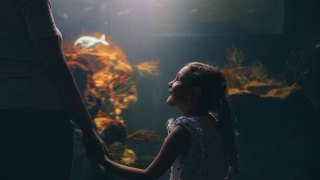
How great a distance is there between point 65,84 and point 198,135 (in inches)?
29.0

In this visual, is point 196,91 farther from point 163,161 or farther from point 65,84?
point 65,84

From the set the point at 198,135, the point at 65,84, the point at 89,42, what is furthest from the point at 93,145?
the point at 89,42

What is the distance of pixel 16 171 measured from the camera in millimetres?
1788

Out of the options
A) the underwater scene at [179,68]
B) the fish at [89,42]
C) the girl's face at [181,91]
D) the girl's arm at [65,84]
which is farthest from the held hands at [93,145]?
the fish at [89,42]

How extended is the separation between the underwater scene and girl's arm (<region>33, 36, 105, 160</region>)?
3435 millimetres

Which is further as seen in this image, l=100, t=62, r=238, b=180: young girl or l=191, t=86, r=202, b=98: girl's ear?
l=191, t=86, r=202, b=98: girl's ear

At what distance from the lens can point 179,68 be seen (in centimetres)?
1357

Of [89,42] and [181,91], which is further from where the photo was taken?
[89,42]

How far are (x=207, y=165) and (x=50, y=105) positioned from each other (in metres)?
0.88

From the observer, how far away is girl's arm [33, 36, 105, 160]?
1.75 m

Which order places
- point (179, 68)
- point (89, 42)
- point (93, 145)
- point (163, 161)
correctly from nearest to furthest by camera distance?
1. point (93, 145)
2. point (163, 161)
3. point (89, 42)
4. point (179, 68)

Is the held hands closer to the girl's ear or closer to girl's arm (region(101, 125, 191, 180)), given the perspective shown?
girl's arm (region(101, 125, 191, 180))

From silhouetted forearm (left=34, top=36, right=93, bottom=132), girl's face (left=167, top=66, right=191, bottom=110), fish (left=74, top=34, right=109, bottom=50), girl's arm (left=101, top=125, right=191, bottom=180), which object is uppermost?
silhouetted forearm (left=34, top=36, right=93, bottom=132)

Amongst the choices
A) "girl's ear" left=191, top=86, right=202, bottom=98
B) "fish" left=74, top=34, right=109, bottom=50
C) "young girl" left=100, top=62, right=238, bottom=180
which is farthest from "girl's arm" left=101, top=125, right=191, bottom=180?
"fish" left=74, top=34, right=109, bottom=50
